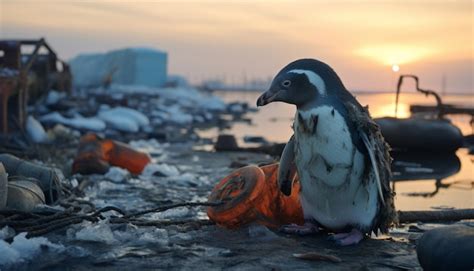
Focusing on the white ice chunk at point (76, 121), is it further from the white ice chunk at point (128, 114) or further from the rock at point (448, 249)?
the rock at point (448, 249)

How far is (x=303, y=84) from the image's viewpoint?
4707mm

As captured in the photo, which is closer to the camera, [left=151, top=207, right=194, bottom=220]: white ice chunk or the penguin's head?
the penguin's head

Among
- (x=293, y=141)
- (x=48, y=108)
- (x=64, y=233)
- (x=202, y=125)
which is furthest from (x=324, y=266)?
(x=202, y=125)

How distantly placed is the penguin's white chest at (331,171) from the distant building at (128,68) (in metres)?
48.0

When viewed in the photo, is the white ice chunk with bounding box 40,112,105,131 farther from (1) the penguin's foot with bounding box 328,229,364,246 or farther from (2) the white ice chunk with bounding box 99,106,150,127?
(1) the penguin's foot with bounding box 328,229,364,246

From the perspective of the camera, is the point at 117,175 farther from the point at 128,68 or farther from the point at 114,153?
the point at 128,68

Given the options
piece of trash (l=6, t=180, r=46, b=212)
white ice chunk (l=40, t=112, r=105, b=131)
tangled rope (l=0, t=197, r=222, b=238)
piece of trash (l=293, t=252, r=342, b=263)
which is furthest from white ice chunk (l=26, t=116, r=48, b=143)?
piece of trash (l=293, t=252, r=342, b=263)

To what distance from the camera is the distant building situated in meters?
53.3

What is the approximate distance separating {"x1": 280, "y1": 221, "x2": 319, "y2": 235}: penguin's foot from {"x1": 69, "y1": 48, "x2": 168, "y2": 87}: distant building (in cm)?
4769

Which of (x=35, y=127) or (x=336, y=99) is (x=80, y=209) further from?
(x=35, y=127)

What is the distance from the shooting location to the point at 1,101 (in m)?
12.7

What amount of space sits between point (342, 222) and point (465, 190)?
221 inches

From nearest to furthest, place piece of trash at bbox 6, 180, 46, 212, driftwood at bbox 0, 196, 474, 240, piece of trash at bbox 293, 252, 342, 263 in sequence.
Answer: piece of trash at bbox 293, 252, 342, 263 → driftwood at bbox 0, 196, 474, 240 → piece of trash at bbox 6, 180, 46, 212

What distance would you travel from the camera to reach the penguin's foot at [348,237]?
4777mm
